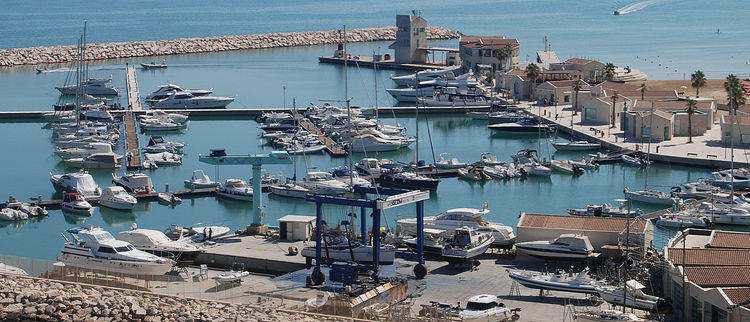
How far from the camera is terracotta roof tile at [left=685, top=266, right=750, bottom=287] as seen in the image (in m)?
25.2

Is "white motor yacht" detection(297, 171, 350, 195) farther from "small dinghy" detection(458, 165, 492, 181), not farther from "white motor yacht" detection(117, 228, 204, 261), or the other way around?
"white motor yacht" detection(117, 228, 204, 261)

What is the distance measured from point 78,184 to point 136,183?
2.32 metres

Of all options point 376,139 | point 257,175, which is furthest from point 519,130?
point 257,175

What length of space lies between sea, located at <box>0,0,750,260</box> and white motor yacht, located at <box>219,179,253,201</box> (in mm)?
389

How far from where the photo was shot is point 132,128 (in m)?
64.8

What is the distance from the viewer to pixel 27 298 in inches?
1115

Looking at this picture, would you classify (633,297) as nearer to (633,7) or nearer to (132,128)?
(132,128)

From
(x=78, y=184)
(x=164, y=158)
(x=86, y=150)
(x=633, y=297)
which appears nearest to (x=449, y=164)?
(x=164, y=158)

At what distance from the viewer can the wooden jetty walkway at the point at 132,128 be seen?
5453 cm

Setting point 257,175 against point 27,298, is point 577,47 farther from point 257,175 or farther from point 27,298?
point 27,298

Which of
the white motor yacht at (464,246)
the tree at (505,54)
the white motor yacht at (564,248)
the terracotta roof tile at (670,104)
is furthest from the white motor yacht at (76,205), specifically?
the tree at (505,54)

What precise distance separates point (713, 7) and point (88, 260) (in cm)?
16987

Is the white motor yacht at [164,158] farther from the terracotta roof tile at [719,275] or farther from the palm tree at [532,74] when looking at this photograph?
the terracotta roof tile at [719,275]

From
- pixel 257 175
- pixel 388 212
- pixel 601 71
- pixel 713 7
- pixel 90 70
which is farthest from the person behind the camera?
pixel 713 7
